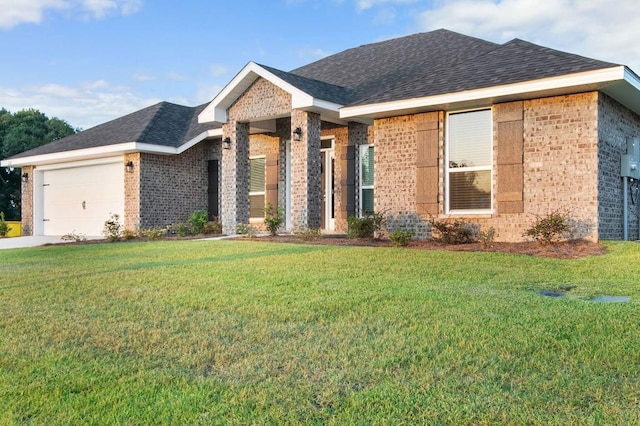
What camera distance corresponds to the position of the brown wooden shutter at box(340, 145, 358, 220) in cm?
1540

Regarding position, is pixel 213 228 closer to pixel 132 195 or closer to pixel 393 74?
pixel 132 195

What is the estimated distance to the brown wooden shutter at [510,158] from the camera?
36.6 feet

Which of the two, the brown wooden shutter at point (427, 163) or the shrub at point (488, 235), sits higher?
the brown wooden shutter at point (427, 163)

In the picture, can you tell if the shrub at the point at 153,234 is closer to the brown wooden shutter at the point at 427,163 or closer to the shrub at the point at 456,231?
the brown wooden shutter at the point at 427,163

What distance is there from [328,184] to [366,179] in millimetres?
1478

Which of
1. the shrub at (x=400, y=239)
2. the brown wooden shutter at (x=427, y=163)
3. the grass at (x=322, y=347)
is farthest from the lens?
the brown wooden shutter at (x=427, y=163)

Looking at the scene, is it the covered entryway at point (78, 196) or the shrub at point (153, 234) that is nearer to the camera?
the shrub at point (153, 234)

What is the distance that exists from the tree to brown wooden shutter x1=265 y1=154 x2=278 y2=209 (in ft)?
65.7

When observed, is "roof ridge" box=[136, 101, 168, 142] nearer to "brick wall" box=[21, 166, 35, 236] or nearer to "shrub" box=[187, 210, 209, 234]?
"shrub" box=[187, 210, 209, 234]

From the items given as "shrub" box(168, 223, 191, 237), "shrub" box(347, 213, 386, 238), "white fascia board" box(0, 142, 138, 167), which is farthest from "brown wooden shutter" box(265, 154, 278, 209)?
"shrub" box(347, 213, 386, 238)

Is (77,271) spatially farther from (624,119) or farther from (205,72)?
(205,72)

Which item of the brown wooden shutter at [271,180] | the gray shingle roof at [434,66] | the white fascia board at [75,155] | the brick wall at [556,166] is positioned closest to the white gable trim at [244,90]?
the gray shingle roof at [434,66]

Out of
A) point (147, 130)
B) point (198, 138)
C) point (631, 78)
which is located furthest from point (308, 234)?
point (147, 130)

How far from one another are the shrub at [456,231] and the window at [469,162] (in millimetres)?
384
